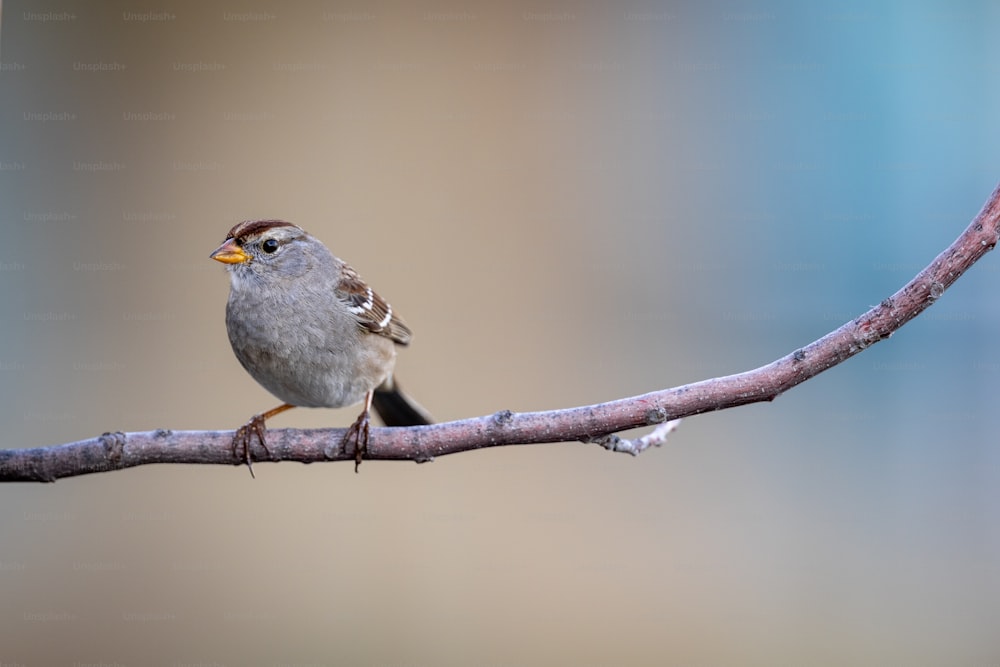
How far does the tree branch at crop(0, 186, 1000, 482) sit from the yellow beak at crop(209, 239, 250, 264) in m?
0.47

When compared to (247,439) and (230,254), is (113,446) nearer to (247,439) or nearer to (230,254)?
(247,439)

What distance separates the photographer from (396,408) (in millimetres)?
2793

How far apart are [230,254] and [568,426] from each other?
3.34 ft

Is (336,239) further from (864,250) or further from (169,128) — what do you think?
(864,250)

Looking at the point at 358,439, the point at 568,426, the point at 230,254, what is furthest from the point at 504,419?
the point at 230,254

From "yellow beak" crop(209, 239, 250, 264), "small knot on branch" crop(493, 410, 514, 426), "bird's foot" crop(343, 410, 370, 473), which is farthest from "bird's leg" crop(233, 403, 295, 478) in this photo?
"small knot on branch" crop(493, 410, 514, 426)

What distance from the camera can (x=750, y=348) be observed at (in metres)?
5.00

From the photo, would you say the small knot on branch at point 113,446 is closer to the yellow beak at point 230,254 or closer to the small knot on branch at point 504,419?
the yellow beak at point 230,254

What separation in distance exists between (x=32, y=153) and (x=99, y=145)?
0.33m

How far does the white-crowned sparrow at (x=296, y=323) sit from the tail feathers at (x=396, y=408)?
0.32 meters

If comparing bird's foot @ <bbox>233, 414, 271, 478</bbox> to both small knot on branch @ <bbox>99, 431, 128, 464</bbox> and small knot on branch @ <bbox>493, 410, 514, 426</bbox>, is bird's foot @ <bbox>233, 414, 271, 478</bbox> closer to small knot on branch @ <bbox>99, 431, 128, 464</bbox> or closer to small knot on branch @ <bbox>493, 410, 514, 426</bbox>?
small knot on branch @ <bbox>99, 431, 128, 464</bbox>

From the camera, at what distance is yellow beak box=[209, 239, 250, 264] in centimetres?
214

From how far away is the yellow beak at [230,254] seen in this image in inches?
84.2

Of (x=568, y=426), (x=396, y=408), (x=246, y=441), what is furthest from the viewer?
(x=396, y=408)
